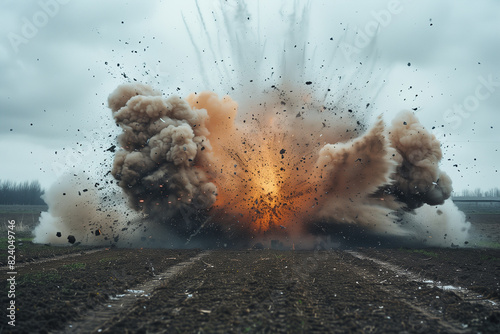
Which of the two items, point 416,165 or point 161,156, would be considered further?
point 416,165

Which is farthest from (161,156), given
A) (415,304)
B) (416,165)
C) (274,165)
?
(415,304)

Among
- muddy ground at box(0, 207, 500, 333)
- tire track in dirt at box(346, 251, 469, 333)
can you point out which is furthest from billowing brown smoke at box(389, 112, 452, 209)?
tire track in dirt at box(346, 251, 469, 333)

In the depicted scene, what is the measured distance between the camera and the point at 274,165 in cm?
4162

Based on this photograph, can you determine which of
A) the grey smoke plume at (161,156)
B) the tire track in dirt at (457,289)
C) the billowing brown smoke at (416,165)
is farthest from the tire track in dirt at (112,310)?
the billowing brown smoke at (416,165)

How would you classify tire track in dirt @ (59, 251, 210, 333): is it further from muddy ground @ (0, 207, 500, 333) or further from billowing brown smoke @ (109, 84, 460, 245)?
billowing brown smoke @ (109, 84, 460, 245)

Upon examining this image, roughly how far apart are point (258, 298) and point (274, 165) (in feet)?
86.9

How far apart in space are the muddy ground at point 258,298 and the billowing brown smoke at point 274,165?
1364 cm

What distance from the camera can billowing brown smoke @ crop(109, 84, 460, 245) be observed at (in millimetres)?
40094

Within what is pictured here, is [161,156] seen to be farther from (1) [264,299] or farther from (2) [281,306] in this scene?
(2) [281,306]

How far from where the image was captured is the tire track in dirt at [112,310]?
12070 millimetres

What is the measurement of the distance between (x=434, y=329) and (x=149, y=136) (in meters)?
A: 33.6

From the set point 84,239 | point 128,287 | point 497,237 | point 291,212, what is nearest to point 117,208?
point 84,239

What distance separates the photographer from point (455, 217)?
52938mm

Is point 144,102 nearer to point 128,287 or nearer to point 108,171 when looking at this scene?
point 108,171
